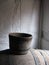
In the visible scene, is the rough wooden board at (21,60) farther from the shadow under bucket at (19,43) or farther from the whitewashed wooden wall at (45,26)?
the whitewashed wooden wall at (45,26)

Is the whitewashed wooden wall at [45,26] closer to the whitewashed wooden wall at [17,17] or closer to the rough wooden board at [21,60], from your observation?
the whitewashed wooden wall at [17,17]

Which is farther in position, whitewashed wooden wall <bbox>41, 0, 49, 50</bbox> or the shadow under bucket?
whitewashed wooden wall <bbox>41, 0, 49, 50</bbox>

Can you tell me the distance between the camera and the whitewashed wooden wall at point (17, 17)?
3.32 m

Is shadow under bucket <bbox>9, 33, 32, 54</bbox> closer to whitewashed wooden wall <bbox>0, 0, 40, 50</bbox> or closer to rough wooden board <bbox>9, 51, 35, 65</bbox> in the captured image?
rough wooden board <bbox>9, 51, 35, 65</bbox>

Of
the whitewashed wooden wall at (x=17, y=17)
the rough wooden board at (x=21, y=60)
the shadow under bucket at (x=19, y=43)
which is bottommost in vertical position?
the rough wooden board at (x=21, y=60)

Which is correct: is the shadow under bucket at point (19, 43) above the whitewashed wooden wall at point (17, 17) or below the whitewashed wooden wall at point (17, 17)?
below

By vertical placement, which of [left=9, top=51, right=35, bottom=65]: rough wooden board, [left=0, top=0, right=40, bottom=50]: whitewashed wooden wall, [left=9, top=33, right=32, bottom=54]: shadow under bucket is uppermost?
[left=0, top=0, right=40, bottom=50]: whitewashed wooden wall

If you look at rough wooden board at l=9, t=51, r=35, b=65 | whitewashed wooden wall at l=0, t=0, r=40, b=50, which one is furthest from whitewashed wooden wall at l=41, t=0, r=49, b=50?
rough wooden board at l=9, t=51, r=35, b=65

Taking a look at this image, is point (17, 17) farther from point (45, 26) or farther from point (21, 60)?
point (21, 60)

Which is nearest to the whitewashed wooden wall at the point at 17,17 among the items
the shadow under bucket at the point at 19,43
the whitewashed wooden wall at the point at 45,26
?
the whitewashed wooden wall at the point at 45,26

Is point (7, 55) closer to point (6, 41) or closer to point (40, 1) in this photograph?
point (6, 41)

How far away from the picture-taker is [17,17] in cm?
339

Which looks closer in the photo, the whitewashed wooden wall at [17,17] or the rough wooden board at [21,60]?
the rough wooden board at [21,60]

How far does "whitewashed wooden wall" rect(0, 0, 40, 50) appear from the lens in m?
3.32
